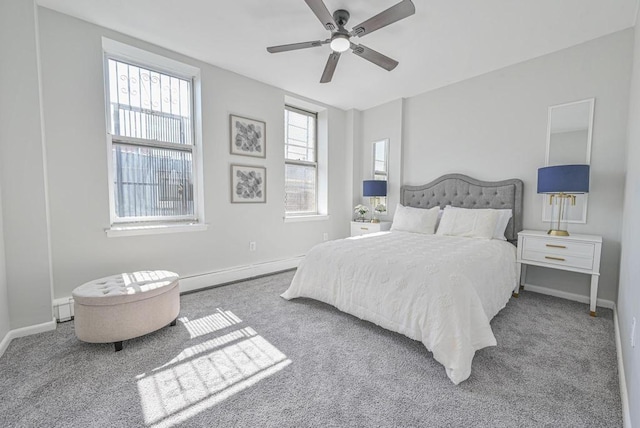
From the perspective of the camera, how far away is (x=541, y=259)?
2.78m

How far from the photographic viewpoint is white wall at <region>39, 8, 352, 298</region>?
2381 millimetres

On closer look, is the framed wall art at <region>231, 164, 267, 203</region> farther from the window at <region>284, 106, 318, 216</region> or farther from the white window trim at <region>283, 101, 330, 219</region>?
the white window trim at <region>283, 101, 330, 219</region>

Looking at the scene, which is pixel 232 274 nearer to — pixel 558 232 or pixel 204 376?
pixel 204 376

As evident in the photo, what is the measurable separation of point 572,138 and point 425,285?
2623 mm

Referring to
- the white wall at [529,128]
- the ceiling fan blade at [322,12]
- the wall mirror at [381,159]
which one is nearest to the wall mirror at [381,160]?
the wall mirror at [381,159]

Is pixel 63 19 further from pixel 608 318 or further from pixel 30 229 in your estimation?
pixel 608 318

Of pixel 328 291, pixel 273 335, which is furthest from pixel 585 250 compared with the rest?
pixel 273 335

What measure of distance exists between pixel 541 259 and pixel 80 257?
4630 millimetres

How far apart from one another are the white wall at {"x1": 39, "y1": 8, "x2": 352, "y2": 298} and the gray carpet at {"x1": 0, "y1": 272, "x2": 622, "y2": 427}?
77cm

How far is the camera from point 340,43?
2283 millimetres

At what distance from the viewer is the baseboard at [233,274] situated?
3.17 meters

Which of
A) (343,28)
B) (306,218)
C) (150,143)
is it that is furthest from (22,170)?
(306,218)

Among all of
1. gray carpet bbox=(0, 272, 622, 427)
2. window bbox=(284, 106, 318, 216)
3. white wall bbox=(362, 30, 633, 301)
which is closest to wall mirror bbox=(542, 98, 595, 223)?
white wall bbox=(362, 30, 633, 301)

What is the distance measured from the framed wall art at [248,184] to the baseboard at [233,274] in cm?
94
